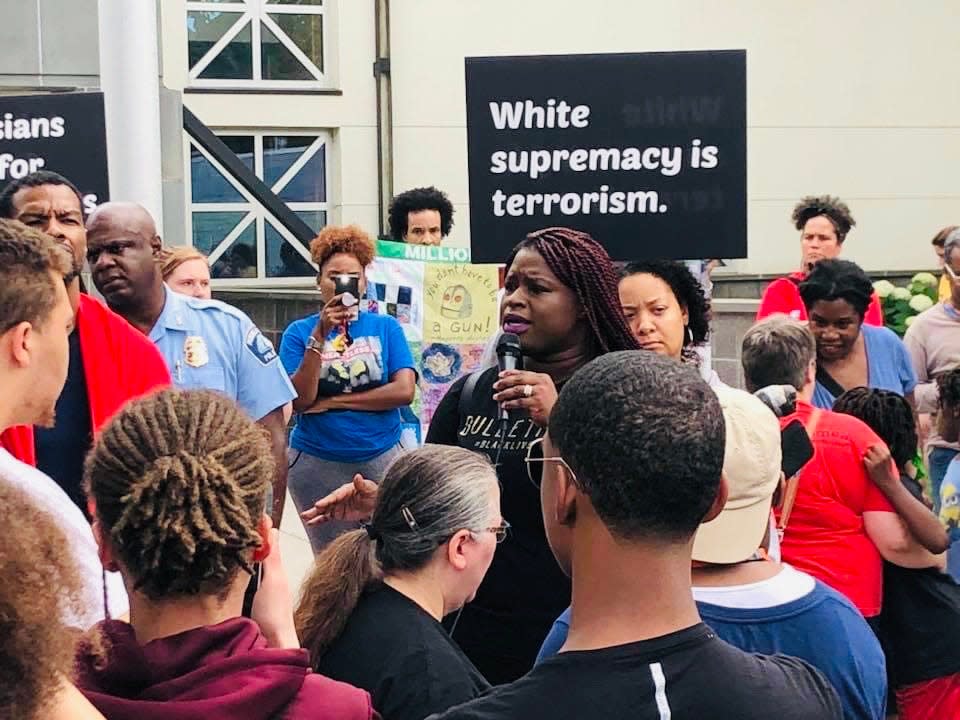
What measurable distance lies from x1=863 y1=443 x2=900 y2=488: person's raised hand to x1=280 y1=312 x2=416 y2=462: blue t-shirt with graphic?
2.57 m

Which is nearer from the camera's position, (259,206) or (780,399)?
(780,399)

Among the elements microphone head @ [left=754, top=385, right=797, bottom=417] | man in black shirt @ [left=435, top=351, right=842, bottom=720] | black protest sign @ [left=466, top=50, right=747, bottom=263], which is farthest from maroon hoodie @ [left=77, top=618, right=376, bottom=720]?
black protest sign @ [left=466, top=50, right=747, bottom=263]

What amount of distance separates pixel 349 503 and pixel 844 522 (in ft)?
4.44

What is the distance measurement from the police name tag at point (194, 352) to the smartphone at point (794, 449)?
192 centimetres

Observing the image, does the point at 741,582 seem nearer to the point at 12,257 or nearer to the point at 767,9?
the point at 12,257

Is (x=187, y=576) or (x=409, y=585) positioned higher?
(x=187, y=576)

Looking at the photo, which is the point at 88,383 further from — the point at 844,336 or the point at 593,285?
the point at 844,336

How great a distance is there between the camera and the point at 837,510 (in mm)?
3830

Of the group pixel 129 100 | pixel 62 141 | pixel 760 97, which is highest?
pixel 760 97

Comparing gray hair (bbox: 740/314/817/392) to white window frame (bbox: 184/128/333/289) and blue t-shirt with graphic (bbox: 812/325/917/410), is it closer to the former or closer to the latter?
blue t-shirt with graphic (bbox: 812/325/917/410)

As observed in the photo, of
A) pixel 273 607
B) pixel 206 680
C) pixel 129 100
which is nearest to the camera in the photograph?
pixel 206 680

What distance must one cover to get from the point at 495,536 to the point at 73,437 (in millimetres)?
1171

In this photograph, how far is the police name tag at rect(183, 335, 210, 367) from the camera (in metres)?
4.45

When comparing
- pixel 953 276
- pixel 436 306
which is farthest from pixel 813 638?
pixel 436 306
